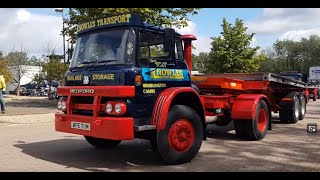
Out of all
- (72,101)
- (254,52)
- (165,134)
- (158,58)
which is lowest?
(165,134)

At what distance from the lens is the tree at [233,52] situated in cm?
3475

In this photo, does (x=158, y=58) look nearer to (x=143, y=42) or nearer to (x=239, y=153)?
(x=143, y=42)

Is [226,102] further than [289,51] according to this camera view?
No

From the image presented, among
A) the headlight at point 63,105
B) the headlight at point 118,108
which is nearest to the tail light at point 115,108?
the headlight at point 118,108

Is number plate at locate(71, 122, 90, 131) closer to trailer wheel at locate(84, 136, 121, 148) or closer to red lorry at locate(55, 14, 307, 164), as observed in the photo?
red lorry at locate(55, 14, 307, 164)

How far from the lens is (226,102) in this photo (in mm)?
9891

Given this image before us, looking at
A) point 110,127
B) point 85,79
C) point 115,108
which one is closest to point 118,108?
point 115,108

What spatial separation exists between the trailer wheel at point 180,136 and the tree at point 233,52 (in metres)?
27.8

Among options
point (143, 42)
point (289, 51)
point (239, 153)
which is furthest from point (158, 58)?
point (289, 51)

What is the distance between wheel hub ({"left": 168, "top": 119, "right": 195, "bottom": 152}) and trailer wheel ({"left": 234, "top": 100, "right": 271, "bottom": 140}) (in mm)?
2784

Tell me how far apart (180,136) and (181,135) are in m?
0.03

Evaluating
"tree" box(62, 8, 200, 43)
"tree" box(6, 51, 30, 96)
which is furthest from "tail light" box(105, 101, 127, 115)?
"tree" box(6, 51, 30, 96)

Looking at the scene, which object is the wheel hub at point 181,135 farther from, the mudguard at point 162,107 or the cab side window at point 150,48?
the cab side window at point 150,48

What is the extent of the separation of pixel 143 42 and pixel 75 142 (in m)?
4.00
